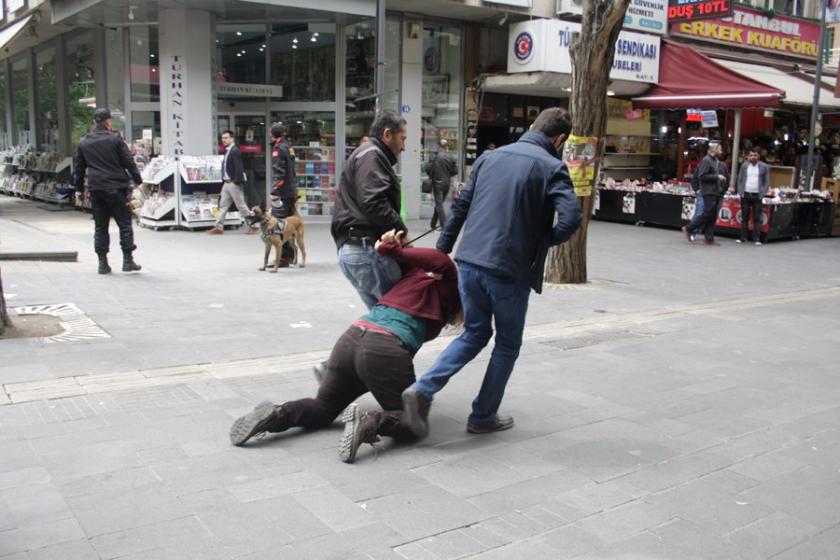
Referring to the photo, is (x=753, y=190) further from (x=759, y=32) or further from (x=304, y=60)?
(x=759, y=32)

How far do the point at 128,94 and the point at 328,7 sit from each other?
478cm

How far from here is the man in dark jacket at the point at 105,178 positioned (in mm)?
9297

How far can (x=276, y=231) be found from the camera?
9969 mm

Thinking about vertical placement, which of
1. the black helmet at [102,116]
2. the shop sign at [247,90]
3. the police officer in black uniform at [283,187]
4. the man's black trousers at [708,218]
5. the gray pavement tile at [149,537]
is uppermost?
the shop sign at [247,90]

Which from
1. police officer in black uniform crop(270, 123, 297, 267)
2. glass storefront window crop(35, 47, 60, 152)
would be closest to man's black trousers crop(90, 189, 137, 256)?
police officer in black uniform crop(270, 123, 297, 267)

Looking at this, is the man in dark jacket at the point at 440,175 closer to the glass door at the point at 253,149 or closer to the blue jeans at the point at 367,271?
the glass door at the point at 253,149

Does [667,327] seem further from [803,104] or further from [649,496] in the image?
[803,104]

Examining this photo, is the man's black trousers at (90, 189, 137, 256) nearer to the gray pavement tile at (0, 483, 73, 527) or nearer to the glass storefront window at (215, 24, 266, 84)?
the gray pavement tile at (0, 483, 73, 527)

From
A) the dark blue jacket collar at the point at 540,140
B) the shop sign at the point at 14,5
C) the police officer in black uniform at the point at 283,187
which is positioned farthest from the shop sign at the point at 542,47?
the dark blue jacket collar at the point at 540,140

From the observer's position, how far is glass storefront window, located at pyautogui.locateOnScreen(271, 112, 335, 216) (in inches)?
681

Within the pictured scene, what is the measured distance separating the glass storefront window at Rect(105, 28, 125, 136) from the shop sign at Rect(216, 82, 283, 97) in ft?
7.63

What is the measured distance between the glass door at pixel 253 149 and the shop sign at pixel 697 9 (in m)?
10.2

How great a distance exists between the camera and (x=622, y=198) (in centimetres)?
1817

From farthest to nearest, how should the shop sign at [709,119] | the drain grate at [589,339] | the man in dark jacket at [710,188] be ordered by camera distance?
the shop sign at [709,119]
the man in dark jacket at [710,188]
the drain grate at [589,339]
